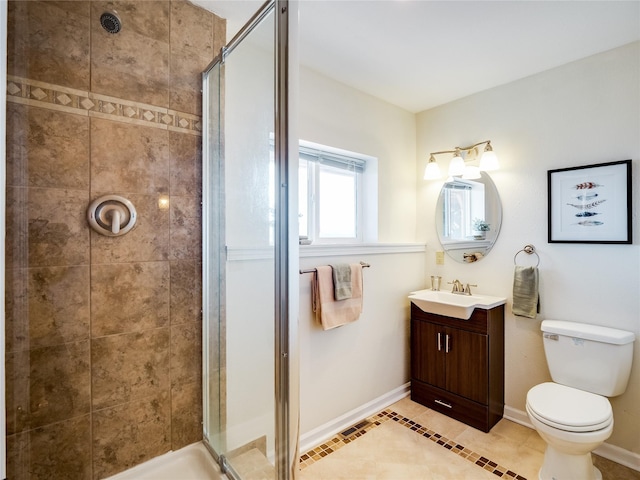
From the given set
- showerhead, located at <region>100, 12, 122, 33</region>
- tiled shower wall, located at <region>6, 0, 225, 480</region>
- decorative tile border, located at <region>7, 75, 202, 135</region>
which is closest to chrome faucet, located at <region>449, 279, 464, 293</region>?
tiled shower wall, located at <region>6, 0, 225, 480</region>

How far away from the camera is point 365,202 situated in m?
2.57

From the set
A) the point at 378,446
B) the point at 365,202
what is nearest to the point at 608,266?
the point at 365,202

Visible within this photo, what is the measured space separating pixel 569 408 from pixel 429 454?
2.64 ft

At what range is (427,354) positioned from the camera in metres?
2.41

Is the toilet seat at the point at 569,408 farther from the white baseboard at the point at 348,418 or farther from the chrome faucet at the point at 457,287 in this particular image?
the white baseboard at the point at 348,418

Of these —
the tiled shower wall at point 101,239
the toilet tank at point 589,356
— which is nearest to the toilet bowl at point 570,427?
the toilet tank at point 589,356

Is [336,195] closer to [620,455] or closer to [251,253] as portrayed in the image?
[251,253]

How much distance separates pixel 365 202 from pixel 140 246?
1.71 m

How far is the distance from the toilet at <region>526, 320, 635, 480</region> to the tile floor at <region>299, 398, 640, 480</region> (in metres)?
0.19

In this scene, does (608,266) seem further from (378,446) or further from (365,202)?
(378,446)

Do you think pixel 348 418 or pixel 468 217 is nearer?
pixel 348 418

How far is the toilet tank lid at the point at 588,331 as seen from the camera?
172 centimetres

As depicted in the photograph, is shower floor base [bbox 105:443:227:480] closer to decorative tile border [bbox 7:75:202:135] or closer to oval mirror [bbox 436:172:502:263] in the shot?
decorative tile border [bbox 7:75:202:135]

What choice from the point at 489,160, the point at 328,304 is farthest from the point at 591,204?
the point at 328,304
